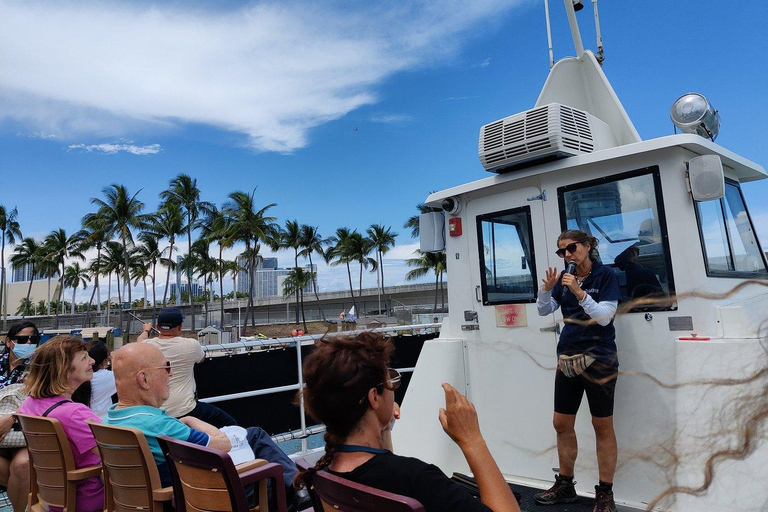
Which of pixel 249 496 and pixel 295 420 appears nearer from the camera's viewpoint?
pixel 249 496

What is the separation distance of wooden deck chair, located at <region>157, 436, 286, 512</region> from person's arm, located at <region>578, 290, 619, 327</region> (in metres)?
1.81

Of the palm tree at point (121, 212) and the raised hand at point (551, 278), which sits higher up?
the palm tree at point (121, 212)

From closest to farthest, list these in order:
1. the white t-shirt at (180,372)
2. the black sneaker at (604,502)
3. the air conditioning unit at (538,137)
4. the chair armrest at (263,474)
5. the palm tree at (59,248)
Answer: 1. the chair armrest at (263,474)
2. the black sneaker at (604,502)
3. the air conditioning unit at (538,137)
4. the white t-shirt at (180,372)
5. the palm tree at (59,248)

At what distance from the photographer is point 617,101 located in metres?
4.15

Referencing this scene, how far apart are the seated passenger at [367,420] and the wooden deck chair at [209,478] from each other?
14.7 inches

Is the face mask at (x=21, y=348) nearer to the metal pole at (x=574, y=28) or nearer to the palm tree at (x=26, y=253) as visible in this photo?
the metal pole at (x=574, y=28)

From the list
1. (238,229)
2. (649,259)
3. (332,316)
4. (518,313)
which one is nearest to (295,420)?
(518,313)

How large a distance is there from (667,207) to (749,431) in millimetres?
1290

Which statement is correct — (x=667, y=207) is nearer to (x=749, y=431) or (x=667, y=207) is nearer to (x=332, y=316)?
(x=749, y=431)

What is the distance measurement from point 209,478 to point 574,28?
4.41 metres

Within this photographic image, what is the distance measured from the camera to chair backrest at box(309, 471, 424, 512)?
4.14 ft

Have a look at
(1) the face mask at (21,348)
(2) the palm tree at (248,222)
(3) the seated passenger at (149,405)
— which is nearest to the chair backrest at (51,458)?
(3) the seated passenger at (149,405)

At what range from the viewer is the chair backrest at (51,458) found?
2.52m

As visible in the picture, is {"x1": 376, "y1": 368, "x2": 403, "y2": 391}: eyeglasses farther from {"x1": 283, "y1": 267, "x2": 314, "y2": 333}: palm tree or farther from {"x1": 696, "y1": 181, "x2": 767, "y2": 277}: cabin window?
{"x1": 283, "y1": 267, "x2": 314, "y2": 333}: palm tree
